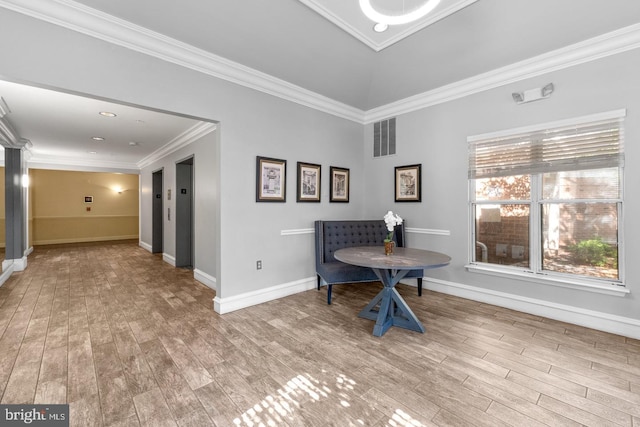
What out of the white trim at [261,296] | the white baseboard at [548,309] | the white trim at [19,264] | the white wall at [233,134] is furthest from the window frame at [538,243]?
the white trim at [19,264]

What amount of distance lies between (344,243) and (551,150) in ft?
9.03

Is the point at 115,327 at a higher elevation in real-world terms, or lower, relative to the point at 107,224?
lower

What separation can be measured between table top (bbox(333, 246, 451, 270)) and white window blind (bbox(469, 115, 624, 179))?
1.51m

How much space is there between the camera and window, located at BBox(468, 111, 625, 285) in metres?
2.80

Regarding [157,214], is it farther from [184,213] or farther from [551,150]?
[551,150]

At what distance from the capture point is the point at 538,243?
3.22 metres

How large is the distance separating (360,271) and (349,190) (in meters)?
1.63

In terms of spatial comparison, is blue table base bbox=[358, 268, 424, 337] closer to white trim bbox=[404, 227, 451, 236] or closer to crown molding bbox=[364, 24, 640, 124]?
white trim bbox=[404, 227, 451, 236]

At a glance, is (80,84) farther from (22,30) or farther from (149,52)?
(149,52)

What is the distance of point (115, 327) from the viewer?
9.36ft

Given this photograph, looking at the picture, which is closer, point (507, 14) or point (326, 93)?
point (507, 14)

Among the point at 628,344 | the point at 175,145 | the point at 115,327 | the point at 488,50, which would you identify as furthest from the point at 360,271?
the point at 175,145

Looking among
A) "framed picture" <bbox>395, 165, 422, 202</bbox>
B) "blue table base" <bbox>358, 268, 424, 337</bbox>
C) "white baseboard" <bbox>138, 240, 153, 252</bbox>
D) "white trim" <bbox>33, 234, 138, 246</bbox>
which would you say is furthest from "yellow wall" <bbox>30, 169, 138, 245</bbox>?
"blue table base" <bbox>358, 268, 424, 337</bbox>

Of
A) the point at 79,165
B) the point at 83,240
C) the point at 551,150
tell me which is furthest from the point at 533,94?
the point at 83,240
